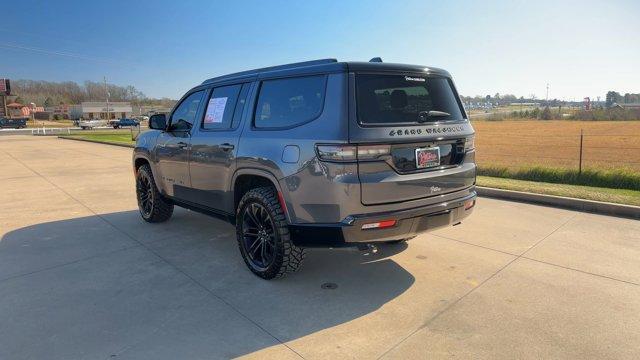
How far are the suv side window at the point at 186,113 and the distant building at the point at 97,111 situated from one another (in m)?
103

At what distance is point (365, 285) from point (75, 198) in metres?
6.60

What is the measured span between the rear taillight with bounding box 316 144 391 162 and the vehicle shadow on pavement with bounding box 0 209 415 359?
4.04 ft

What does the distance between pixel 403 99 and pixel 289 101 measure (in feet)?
3.29

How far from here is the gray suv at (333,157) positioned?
331cm

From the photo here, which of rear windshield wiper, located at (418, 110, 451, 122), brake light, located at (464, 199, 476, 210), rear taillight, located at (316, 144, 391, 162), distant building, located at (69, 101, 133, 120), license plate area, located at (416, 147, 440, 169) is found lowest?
brake light, located at (464, 199, 476, 210)

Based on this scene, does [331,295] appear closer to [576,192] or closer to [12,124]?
[576,192]

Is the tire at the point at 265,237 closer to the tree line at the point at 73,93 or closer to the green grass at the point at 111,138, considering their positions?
the green grass at the point at 111,138

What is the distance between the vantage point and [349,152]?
3.24m

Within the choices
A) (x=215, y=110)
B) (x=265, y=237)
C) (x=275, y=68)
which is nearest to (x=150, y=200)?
(x=215, y=110)

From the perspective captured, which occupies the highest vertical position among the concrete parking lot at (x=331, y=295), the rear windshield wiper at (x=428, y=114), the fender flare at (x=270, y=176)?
the rear windshield wiper at (x=428, y=114)

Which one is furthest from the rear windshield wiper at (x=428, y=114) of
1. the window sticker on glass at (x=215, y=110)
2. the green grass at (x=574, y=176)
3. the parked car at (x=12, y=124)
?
the parked car at (x=12, y=124)

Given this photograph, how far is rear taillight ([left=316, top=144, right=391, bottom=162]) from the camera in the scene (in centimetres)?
324

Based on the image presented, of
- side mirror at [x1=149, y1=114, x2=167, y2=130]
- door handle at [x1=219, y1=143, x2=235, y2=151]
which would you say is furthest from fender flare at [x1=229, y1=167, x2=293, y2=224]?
side mirror at [x1=149, y1=114, x2=167, y2=130]

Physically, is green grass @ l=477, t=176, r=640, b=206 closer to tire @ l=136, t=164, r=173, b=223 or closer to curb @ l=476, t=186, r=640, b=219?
curb @ l=476, t=186, r=640, b=219
